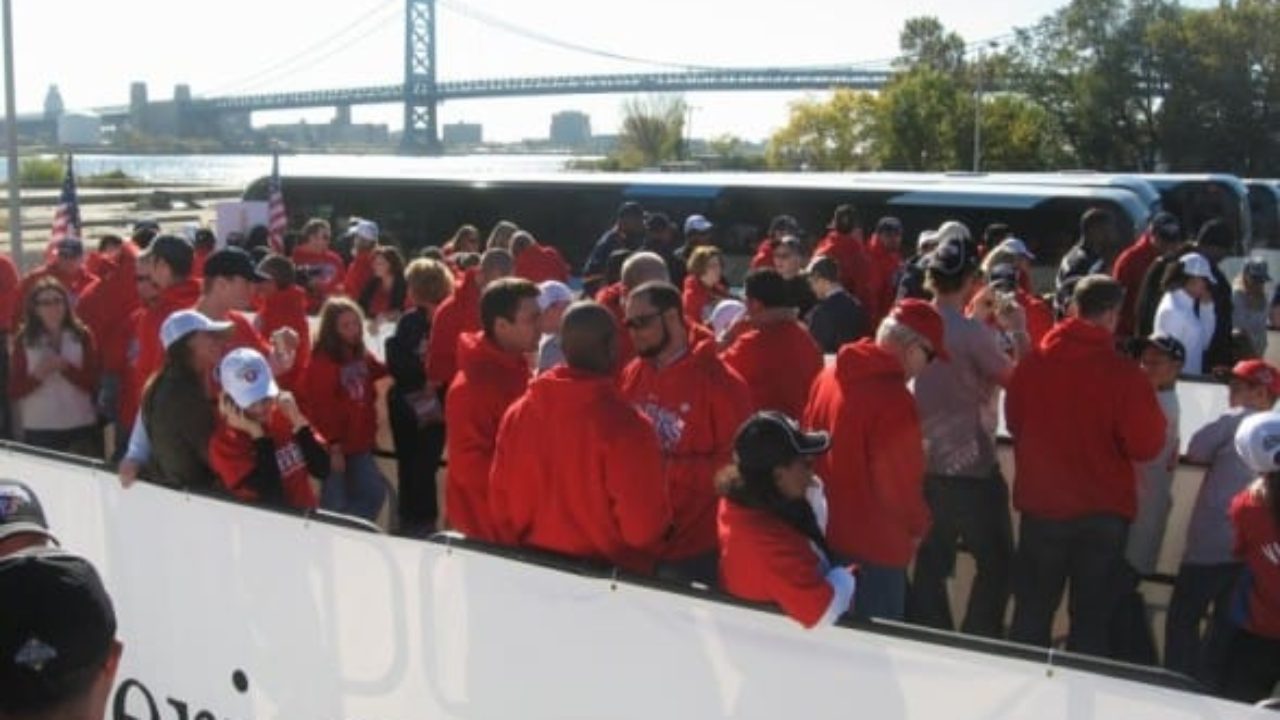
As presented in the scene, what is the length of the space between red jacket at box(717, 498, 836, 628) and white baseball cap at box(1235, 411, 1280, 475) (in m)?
1.50

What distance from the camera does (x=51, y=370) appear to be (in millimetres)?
6887

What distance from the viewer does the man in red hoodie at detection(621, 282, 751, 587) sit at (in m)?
4.43

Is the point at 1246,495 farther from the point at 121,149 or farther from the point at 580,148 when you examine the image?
the point at 580,148

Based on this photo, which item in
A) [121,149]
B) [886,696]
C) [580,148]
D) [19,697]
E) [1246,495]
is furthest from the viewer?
[580,148]

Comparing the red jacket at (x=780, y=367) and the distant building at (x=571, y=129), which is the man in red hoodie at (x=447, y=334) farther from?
the distant building at (x=571, y=129)

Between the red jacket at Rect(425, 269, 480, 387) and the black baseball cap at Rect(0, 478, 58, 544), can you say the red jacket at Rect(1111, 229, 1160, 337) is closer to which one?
the red jacket at Rect(425, 269, 480, 387)

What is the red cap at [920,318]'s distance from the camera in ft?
15.1

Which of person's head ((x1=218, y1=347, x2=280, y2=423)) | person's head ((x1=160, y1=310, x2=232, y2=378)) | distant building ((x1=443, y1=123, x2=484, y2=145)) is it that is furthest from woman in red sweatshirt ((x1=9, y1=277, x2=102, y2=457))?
distant building ((x1=443, y1=123, x2=484, y2=145))

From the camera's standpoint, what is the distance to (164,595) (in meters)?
4.90

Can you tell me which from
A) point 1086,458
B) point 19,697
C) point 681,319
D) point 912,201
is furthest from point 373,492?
point 912,201

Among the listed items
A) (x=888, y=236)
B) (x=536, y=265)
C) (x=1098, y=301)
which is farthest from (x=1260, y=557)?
(x=888, y=236)

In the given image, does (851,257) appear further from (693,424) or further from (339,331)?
(693,424)

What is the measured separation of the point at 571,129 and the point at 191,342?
13936cm

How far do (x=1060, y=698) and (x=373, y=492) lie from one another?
374cm
